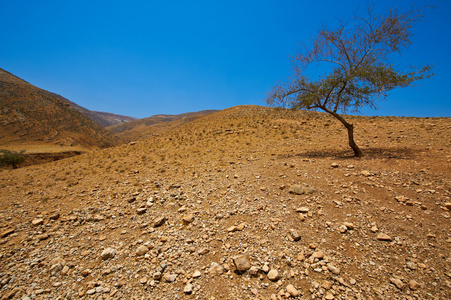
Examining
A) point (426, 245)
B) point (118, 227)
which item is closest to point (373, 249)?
point (426, 245)

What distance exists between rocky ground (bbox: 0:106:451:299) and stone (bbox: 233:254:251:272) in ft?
0.08

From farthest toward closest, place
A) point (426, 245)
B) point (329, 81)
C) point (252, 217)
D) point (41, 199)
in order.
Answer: point (329, 81)
point (41, 199)
point (252, 217)
point (426, 245)

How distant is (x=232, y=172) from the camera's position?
32.0 feet

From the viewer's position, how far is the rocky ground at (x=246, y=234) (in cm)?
378

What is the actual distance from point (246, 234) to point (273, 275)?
1375 mm

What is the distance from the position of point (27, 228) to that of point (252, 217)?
792 centimetres

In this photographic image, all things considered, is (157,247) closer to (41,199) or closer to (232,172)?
(232,172)

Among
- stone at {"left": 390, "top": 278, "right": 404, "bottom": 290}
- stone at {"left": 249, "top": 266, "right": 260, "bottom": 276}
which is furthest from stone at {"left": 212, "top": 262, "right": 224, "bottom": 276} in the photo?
stone at {"left": 390, "top": 278, "right": 404, "bottom": 290}

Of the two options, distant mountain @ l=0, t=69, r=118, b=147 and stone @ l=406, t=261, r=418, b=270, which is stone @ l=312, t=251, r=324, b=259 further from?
distant mountain @ l=0, t=69, r=118, b=147

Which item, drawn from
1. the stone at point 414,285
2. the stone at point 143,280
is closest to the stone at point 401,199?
the stone at point 414,285

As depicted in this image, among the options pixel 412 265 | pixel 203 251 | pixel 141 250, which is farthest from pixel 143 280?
pixel 412 265

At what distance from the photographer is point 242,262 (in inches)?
166

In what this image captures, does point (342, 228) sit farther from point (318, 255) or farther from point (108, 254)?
point (108, 254)

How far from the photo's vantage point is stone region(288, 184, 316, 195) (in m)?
6.77
